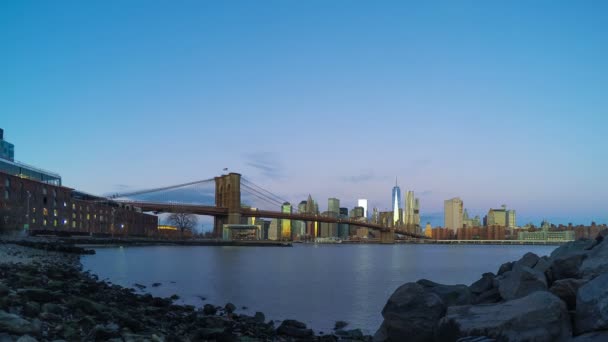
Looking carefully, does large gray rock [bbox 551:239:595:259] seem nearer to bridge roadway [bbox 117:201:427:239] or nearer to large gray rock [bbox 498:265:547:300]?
large gray rock [bbox 498:265:547:300]

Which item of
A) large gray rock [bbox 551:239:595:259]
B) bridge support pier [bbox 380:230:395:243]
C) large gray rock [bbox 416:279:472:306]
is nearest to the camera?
large gray rock [bbox 416:279:472:306]

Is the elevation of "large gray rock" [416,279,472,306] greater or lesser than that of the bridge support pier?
greater

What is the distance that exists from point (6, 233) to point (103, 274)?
38141mm

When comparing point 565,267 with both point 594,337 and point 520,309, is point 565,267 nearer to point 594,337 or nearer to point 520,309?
point 520,309

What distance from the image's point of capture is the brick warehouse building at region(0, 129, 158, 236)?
220 feet

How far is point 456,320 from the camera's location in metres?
8.76

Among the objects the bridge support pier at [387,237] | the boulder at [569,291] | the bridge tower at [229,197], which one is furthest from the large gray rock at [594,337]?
the bridge support pier at [387,237]

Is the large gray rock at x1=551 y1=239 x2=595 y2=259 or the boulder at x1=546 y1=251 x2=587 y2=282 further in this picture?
the large gray rock at x1=551 y1=239 x2=595 y2=259

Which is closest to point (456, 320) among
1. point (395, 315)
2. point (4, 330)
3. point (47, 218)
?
point (395, 315)

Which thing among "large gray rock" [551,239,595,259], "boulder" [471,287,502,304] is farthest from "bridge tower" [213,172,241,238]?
"boulder" [471,287,502,304]

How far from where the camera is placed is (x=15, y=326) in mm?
6805

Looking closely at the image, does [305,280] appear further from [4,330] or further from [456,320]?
[4,330]

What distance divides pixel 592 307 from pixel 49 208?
277 ft

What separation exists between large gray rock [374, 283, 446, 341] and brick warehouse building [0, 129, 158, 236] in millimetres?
63963
